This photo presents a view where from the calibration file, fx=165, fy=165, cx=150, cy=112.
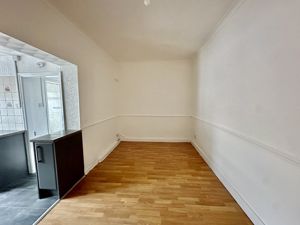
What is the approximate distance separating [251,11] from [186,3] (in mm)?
746

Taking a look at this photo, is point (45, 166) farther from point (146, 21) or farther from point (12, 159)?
point (146, 21)

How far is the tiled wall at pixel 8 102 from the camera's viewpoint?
9.51ft

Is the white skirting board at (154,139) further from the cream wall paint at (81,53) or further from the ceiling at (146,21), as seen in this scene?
the ceiling at (146,21)

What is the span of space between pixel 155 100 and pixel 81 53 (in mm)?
2724

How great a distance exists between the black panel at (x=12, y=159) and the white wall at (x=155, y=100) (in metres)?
2.73

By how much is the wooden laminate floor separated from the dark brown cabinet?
220mm

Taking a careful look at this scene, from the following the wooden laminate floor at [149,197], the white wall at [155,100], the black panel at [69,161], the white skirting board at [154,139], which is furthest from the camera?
the white skirting board at [154,139]

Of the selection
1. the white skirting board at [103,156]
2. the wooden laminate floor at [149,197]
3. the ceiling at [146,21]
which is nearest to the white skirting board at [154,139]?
the white skirting board at [103,156]

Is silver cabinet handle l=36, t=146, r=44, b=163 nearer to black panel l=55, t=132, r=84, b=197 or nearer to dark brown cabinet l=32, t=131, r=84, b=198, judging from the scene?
dark brown cabinet l=32, t=131, r=84, b=198

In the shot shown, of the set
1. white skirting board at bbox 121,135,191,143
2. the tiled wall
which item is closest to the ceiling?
the tiled wall

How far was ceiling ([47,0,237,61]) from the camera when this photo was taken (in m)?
2.07

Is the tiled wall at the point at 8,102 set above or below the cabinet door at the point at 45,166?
Answer: above

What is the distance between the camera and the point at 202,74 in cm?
388

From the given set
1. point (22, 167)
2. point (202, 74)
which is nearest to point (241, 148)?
point (202, 74)
